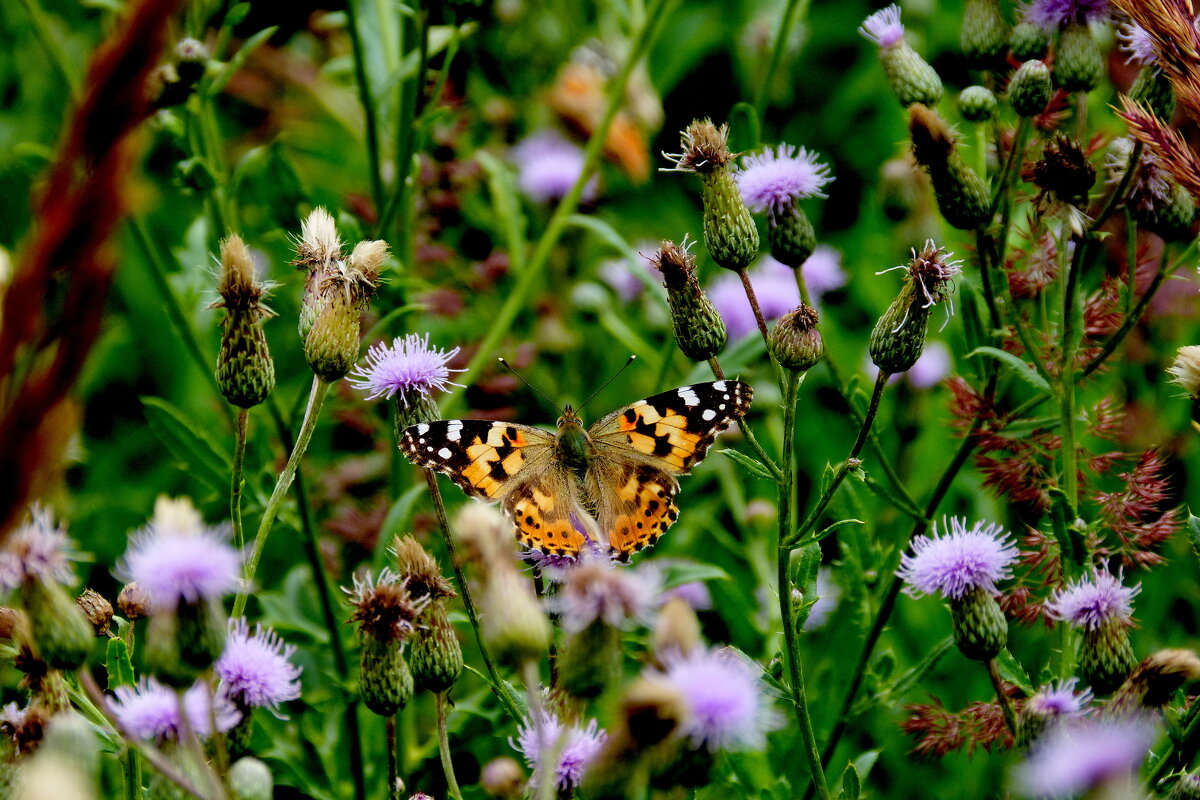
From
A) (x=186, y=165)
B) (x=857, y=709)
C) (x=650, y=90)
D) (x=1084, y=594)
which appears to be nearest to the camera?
(x=1084, y=594)

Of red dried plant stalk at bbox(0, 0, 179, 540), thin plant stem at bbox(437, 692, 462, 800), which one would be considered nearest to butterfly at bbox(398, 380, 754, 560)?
thin plant stem at bbox(437, 692, 462, 800)

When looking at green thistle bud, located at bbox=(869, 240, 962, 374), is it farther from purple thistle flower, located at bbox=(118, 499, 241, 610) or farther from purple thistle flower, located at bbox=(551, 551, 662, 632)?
purple thistle flower, located at bbox=(118, 499, 241, 610)

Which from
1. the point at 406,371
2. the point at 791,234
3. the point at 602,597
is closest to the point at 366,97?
the point at 406,371

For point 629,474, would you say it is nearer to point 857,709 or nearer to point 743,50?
point 857,709

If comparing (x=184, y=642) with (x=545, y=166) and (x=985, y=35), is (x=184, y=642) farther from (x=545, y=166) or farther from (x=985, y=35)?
(x=545, y=166)

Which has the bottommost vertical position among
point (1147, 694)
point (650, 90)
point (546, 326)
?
point (1147, 694)

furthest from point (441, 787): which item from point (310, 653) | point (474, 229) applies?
point (474, 229)
